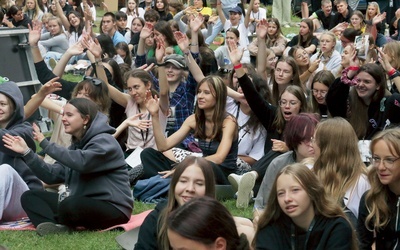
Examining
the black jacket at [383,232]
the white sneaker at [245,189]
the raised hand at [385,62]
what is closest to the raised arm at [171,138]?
the white sneaker at [245,189]

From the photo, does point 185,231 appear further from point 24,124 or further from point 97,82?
point 97,82

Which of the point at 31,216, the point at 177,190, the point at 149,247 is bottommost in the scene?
the point at 31,216

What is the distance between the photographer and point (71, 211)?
7297mm

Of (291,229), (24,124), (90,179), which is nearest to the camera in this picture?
(291,229)

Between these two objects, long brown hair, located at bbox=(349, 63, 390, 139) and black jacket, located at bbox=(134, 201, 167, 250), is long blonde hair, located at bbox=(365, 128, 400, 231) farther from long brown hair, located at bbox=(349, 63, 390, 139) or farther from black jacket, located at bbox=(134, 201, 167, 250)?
long brown hair, located at bbox=(349, 63, 390, 139)

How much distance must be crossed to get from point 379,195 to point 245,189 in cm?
267

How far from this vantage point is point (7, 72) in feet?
37.0

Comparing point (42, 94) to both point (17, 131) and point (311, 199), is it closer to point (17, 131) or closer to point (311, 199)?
point (17, 131)

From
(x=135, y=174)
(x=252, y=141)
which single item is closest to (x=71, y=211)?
(x=135, y=174)

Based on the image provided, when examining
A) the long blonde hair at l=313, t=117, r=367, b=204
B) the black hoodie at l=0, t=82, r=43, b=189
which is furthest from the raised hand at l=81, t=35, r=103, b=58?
the long blonde hair at l=313, t=117, r=367, b=204

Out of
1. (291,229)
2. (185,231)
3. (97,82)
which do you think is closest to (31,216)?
(97,82)

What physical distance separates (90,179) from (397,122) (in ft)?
9.31

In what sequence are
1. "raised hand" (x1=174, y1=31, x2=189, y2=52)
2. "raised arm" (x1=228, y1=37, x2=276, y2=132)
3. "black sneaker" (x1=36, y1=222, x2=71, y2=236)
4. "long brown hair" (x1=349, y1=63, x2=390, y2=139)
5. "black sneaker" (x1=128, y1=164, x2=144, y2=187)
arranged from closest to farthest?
"black sneaker" (x1=36, y1=222, x2=71, y2=236), "long brown hair" (x1=349, y1=63, x2=390, y2=139), "raised arm" (x1=228, y1=37, x2=276, y2=132), "black sneaker" (x1=128, y1=164, x2=144, y2=187), "raised hand" (x1=174, y1=31, x2=189, y2=52)

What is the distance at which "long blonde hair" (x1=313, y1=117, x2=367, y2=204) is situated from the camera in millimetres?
6025
